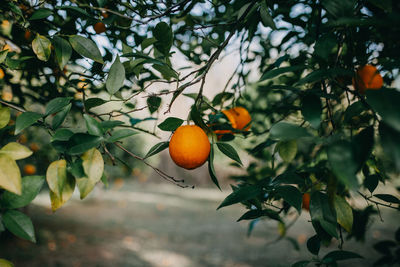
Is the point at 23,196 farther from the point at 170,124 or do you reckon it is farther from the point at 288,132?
the point at 288,132

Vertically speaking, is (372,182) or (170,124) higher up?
(170,124)

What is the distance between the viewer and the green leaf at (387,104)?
0.35 metres

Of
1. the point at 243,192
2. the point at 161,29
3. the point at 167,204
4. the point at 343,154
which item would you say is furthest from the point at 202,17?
the point at 167,204

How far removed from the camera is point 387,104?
1.22ft

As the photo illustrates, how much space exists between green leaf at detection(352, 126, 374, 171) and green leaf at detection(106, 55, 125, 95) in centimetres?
55

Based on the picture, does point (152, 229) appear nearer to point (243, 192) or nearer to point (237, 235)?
point (237, 235)

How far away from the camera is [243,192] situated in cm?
60

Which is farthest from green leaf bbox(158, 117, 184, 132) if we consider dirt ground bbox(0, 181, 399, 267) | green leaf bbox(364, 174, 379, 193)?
dirt ground bbox(0, 181, 399, 267)

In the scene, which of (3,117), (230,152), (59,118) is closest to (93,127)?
(59,118)

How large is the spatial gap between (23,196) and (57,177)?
0.07m

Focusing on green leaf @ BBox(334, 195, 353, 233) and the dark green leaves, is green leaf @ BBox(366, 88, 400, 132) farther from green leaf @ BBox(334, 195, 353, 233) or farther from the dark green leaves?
the dark green leaves

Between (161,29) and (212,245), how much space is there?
→ 11.2 ft

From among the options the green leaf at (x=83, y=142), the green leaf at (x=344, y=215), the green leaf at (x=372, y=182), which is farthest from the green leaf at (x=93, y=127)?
the green leaf at (x=372, y=182)

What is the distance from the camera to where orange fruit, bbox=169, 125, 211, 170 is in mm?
711
